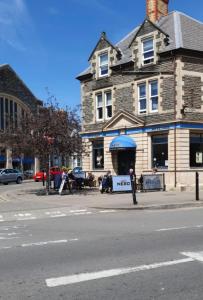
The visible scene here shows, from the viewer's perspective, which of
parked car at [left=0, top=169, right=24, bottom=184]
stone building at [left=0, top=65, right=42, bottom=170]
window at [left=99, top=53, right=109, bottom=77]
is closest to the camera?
window at [left=99, top=53, right=109, bottom=77]

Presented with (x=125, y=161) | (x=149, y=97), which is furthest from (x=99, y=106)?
(x=149, y=97)

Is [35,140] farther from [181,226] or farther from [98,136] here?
[181,226]

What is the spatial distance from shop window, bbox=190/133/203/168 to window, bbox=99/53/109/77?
325 inches

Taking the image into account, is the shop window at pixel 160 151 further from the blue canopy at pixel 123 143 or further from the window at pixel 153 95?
the window at pixel 153 95

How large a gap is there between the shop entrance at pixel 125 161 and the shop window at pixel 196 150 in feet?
13.8

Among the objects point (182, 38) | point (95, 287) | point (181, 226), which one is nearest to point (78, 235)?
point (181, 226)

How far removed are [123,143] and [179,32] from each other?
7448 millimetres

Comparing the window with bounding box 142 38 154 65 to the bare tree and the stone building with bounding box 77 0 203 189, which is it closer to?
the stone building with bounding box 77 0 203 189

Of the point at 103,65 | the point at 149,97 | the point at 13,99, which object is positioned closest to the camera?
the point at 149,97

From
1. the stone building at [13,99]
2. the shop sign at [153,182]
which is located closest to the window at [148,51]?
the shop sign at [153,182]

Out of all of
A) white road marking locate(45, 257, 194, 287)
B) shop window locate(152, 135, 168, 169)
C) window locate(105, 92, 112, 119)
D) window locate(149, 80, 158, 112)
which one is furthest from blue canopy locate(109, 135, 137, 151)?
white road marking locate(45, 257, 194, 287)

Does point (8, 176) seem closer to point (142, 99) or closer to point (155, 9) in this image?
point (142, 99)

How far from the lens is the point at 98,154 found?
113 ft

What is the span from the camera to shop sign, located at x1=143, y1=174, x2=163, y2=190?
27559mm
